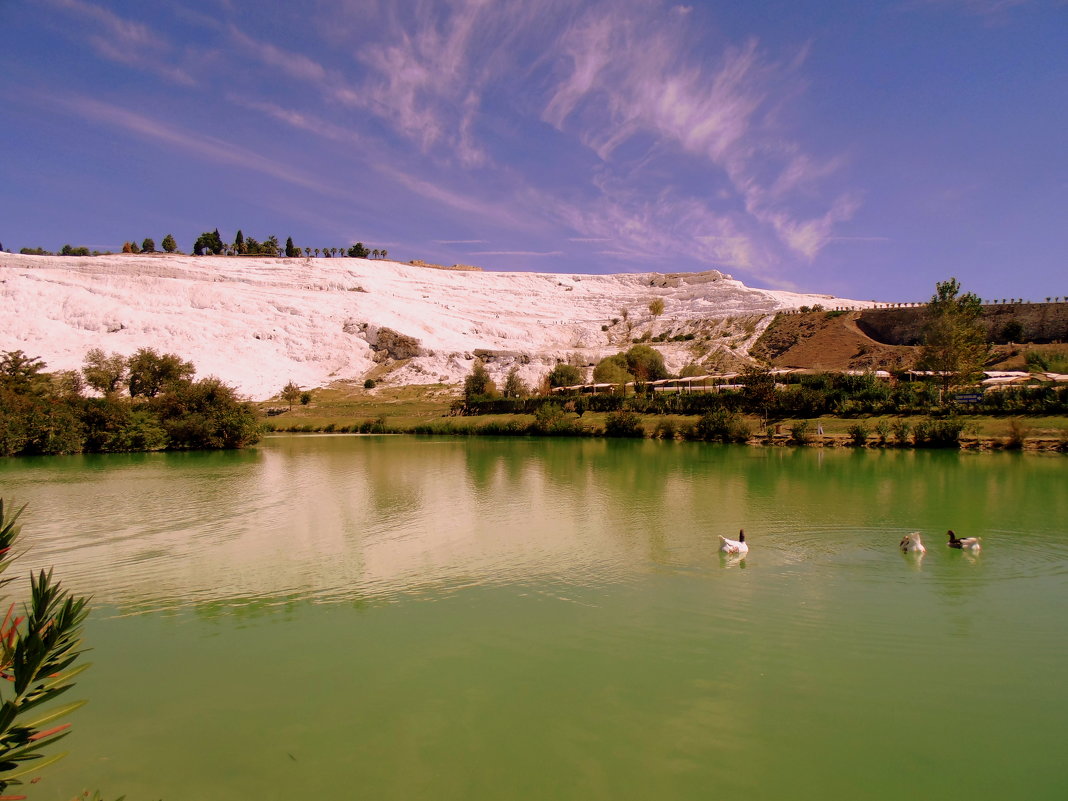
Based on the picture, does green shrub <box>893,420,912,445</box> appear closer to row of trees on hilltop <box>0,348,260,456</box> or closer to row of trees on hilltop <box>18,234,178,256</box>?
row of trees on hilltop <box>0,348,260,456</box>

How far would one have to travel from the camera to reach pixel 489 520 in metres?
18.6

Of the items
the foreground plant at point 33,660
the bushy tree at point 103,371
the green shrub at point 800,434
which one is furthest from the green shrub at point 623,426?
the bushy tree at point 103,371

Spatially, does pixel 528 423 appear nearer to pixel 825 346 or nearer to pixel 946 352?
pixel 946 352

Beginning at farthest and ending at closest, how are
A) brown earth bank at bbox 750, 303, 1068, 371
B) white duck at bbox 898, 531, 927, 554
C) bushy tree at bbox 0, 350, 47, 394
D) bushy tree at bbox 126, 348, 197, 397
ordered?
brown earth bank at bbox 750, 303, 1068, 371
bushy tree at bbox 126, 348, 197, 397
bushy tree at bbox 0, 350, 47, 394
white duck at bbox 898, 531, 927, 554

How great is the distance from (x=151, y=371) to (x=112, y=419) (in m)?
19.7

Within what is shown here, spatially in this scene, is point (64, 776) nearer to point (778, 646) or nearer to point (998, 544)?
point (778, 646)

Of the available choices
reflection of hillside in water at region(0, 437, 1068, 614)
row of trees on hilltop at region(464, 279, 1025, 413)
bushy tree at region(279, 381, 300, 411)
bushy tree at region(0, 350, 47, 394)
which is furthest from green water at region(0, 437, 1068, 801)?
bushy tree at region(279, 381, 300, 411)

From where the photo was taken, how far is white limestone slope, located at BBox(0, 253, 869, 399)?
79.9m

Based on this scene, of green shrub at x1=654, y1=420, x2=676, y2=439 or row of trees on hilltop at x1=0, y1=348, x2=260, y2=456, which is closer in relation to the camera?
row of trees on hilltop at x1=0, y1=348, x2=260, y2=456

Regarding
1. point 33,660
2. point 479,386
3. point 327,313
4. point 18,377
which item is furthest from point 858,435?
point 327,313

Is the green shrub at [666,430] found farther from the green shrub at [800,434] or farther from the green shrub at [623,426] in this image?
the green shrub at [800,434]

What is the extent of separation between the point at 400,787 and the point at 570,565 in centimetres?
752

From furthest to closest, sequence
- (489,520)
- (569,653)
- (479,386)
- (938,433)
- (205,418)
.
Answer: (479,386) → (205,418) → (938,433) → (489,520) → (569,653)

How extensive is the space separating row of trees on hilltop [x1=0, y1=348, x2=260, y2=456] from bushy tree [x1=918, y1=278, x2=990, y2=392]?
164 ft
